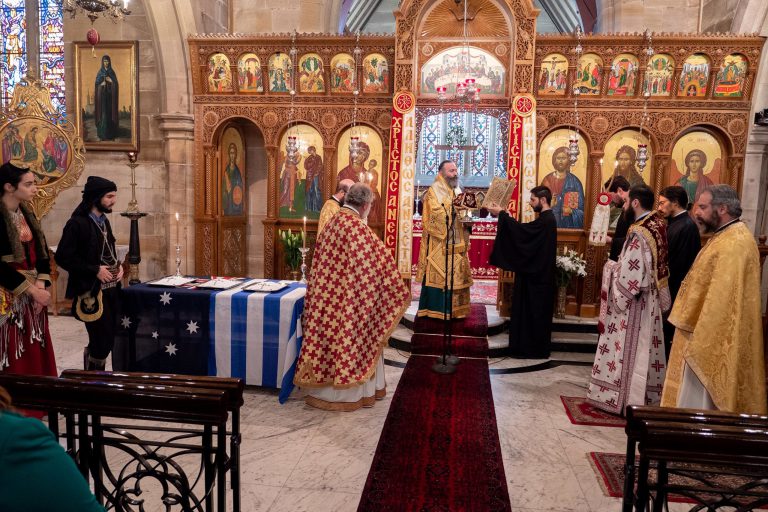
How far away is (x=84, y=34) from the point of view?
31.6 ft

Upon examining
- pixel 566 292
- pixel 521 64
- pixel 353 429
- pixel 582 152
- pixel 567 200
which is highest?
pixel 521 64

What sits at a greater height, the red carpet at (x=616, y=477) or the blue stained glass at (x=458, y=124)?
the blue stained glass at (x=458, y=124)

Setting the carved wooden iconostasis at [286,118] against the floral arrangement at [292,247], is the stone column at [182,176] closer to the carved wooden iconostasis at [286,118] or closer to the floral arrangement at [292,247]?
the carved wooden iconostasis at [286,118]

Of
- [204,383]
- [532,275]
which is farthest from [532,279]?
[204,383]

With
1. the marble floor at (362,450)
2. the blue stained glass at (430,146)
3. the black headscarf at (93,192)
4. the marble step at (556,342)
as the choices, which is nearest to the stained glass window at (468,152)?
the blue stained glass at (430,146)

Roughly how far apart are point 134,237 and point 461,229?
161 inches

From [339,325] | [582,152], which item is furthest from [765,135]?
[339,325]

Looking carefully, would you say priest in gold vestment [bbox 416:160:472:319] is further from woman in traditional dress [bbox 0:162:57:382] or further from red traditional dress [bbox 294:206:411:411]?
woman in traditional dress [bbox 0:162:57:382]

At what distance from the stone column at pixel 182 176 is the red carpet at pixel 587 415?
669 centimetres

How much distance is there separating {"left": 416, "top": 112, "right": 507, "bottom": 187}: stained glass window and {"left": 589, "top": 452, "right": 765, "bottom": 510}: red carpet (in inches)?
560

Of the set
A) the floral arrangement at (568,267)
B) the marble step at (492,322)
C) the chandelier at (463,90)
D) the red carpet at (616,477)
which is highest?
the chandelier at (463,90)

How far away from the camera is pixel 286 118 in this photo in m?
9.10

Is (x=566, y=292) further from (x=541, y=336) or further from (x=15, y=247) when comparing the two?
(x=15, y=247)

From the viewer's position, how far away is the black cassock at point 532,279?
6824 mm
